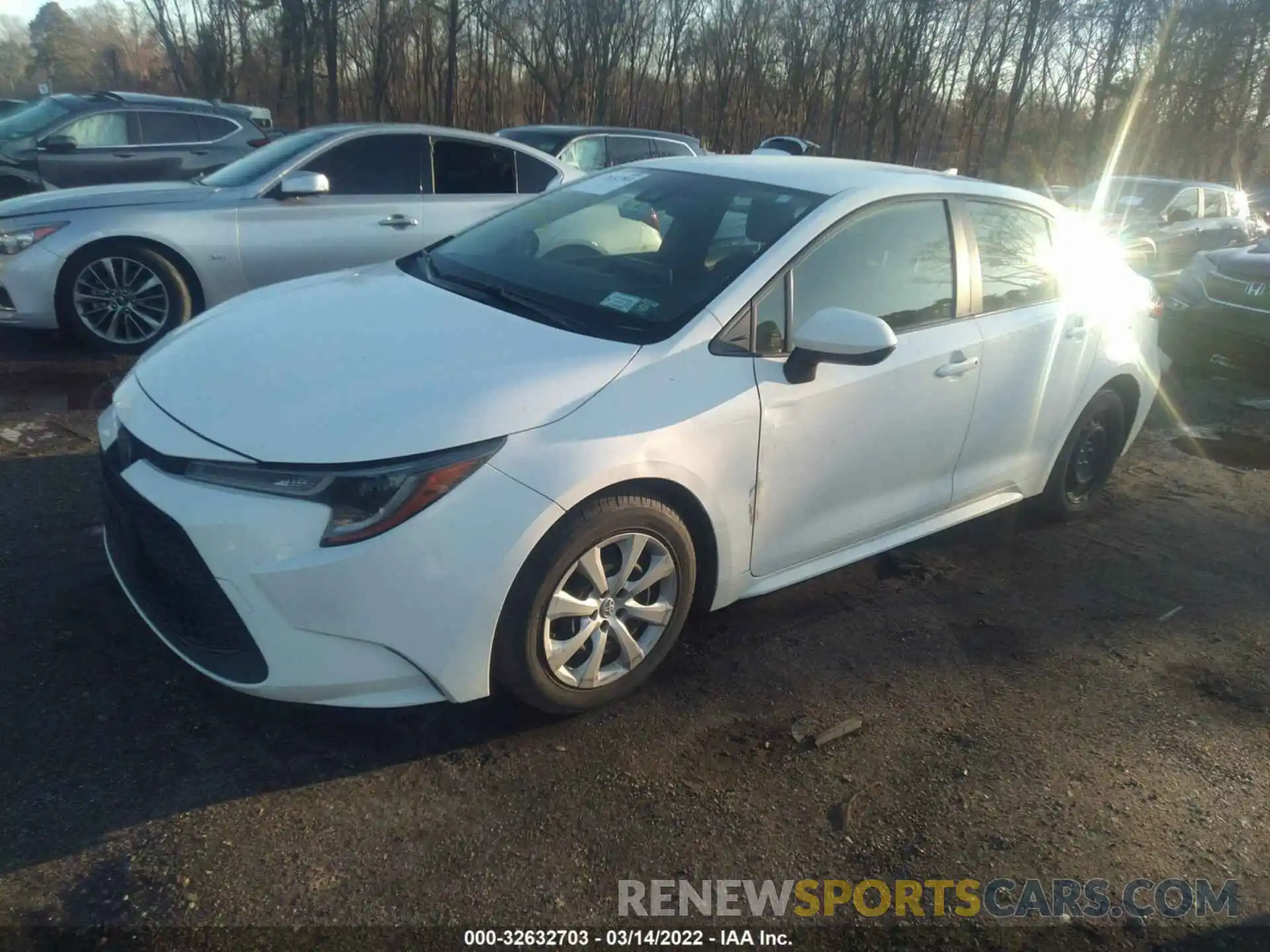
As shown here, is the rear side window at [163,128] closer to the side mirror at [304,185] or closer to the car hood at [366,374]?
the side mirror at [304,185]

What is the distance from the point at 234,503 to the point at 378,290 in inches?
50.3

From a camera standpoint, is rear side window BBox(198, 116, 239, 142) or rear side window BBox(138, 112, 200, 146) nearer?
rear side window BBox(138, 112, 200, 146)

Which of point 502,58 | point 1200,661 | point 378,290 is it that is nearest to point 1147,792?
point 1200,661

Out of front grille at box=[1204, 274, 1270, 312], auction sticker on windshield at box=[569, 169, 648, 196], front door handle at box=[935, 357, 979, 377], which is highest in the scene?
auction sticker on windshield at box=[569, 169, 648, 196]

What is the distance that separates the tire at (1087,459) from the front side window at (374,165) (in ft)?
15.9

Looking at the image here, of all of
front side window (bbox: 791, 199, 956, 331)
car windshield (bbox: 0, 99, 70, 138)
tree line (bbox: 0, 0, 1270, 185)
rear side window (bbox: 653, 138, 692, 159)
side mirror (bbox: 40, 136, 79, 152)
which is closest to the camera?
front side window (bbox: 791, 199, 956, 331)

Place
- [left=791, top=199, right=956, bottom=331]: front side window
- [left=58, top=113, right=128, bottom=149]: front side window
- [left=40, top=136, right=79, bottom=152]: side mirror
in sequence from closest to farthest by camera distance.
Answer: [left=791, top=199, right=956, bottom=331]: front side window
[left=40, top=136, right=79, bottom=152]: side mirror
[left=58, top=113, right=128, bottom=149]: front side window

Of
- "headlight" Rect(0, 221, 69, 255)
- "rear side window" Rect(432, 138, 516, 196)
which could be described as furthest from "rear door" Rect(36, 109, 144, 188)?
"rear side window" Rect(432, 138, 516, 196)

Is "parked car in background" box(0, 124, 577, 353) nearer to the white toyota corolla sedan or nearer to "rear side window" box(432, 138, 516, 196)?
"rear side window" box(432, 138, 516, 196)

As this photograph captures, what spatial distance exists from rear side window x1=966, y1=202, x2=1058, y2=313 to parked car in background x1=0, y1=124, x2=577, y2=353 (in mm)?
4187

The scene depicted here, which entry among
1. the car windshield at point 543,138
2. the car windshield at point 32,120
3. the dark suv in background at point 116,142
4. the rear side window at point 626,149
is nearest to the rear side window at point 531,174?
the car windshield at point 543,138

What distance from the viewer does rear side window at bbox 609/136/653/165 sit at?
12.0 metres

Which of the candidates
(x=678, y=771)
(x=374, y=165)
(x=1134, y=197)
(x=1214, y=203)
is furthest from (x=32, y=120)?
(x=1214, y=203)

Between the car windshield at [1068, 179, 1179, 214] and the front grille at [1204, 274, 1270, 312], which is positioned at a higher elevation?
the car windshield at [1068, 179, 1179, 214]
